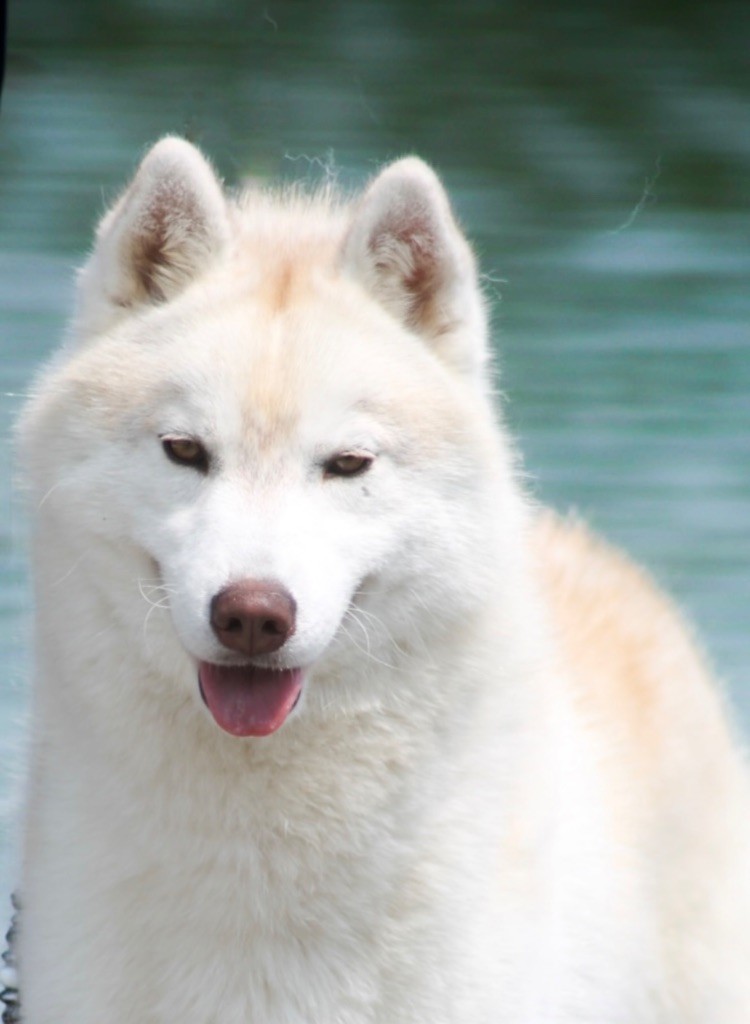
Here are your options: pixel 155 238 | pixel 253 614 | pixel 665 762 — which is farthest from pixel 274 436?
pixel 665 762

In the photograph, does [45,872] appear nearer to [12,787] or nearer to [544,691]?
[12,787]

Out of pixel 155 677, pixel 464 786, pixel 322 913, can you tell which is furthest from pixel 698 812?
pixel 155 677

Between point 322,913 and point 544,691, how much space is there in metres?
0.58

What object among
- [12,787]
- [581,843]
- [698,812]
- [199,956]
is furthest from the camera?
[698,812]

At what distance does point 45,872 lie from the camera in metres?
2.79

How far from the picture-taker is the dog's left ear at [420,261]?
267 centimetres

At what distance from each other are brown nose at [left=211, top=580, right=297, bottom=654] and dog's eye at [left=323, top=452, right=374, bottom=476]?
246mm

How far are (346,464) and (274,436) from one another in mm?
115

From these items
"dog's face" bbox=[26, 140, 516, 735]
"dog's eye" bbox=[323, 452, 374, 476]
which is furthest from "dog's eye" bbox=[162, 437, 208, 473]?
"dog's eye" bbox=[323, 452, 374, 476]

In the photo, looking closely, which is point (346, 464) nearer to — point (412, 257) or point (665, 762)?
point (412, 257)

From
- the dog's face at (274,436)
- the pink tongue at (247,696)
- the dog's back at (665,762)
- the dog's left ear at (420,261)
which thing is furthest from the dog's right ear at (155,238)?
the dog's back at (665,762)

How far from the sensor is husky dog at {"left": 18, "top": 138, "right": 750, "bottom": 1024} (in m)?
2.49

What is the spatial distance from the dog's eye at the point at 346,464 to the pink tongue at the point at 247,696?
0.96ft

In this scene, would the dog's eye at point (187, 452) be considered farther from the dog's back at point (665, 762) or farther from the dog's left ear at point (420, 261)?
the dog's back at point (665, 762)
